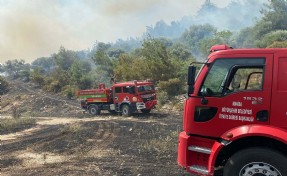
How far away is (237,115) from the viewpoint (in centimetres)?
555

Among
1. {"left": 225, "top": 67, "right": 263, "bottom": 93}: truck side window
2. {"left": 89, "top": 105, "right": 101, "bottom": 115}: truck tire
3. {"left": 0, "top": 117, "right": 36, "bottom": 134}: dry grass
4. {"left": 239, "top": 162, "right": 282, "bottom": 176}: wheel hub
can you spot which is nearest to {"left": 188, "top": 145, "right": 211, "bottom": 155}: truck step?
{"left": 239, "top": 162, "right": 282, "bottom": 176}: wheel hub

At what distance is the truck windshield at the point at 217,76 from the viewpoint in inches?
227

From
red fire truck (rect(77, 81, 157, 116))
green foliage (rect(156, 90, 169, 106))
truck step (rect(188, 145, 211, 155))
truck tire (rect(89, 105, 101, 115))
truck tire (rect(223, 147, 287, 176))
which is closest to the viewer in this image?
truck tire (rect(223, 147, 287, 176))

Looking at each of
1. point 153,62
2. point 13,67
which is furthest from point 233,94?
point 13,67

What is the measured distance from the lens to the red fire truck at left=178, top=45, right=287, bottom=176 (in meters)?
5.23

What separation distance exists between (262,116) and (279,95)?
1.48 feet

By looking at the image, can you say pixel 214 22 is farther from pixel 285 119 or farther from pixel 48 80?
pixel 285 119

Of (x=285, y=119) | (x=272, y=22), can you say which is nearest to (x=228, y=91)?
(x=285, y=119)

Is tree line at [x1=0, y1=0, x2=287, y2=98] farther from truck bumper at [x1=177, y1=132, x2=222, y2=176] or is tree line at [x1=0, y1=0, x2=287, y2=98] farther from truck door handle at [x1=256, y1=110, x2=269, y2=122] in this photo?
truck door handle at [x1=256, y1=110, x2=269, y2=122]

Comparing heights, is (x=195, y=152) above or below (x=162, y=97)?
below

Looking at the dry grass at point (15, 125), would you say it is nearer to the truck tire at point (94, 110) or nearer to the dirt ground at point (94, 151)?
A: the dirt ground at point (94, 151)

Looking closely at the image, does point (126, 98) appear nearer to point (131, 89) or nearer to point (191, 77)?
point (131, 89)

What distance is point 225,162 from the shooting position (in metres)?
5.88

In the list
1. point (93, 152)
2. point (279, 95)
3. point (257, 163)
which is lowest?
point (93, 152)
